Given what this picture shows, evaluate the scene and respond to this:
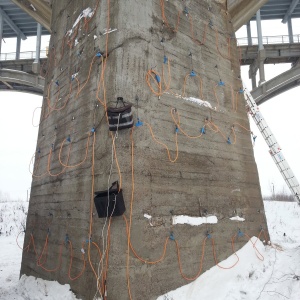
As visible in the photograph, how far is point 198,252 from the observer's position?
461 centimetres

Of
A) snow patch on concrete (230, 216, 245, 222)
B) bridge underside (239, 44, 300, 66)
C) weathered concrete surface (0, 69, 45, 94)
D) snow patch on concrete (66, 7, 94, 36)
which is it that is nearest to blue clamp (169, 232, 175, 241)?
snow patch on concrete (230, 216, 245, 222)

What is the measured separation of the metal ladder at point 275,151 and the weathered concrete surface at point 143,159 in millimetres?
899

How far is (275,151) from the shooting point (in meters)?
6.84

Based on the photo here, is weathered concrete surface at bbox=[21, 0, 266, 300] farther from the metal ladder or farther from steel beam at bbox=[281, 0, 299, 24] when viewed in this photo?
steel beam at bbox=[281, 0, 299, 24]

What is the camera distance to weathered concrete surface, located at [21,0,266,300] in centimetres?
414

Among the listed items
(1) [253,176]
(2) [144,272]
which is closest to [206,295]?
(2) [144,272]

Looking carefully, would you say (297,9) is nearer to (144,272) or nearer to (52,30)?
(52,30)

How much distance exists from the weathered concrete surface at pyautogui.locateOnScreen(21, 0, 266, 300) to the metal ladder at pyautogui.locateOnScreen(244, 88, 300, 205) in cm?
90

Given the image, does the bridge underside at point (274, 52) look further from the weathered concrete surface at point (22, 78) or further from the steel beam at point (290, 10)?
the weathered concrete surface at point (22, 78)

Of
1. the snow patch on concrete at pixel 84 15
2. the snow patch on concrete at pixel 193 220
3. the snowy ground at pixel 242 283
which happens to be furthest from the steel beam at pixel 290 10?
the snow patch on concrete at pixel 193 220

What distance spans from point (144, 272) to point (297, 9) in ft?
62.8

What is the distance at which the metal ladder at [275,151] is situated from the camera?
21.9ft

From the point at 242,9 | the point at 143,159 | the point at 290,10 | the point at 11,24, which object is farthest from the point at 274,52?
the point at 11,24

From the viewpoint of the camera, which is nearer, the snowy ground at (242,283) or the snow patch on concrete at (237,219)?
the snowy ground at (242,283)
